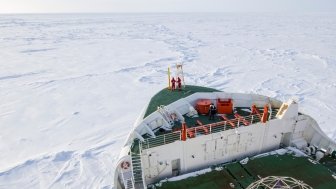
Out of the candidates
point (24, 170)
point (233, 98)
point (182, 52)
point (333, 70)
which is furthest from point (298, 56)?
point (24, 170)

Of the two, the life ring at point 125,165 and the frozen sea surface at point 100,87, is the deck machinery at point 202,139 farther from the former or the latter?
the frozen sea surface at point 100,87

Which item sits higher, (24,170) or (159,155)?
(159,155)

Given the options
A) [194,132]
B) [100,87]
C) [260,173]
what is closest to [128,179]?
[194,132]

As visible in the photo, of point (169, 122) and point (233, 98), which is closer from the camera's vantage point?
point (169, 122)

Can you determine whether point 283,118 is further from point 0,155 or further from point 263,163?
point 0,155

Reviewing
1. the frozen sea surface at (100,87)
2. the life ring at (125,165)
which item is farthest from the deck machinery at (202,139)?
the frozen sea surface at (100,87)

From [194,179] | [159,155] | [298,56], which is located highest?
[159,155]

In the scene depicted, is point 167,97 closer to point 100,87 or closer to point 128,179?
point 128,179
